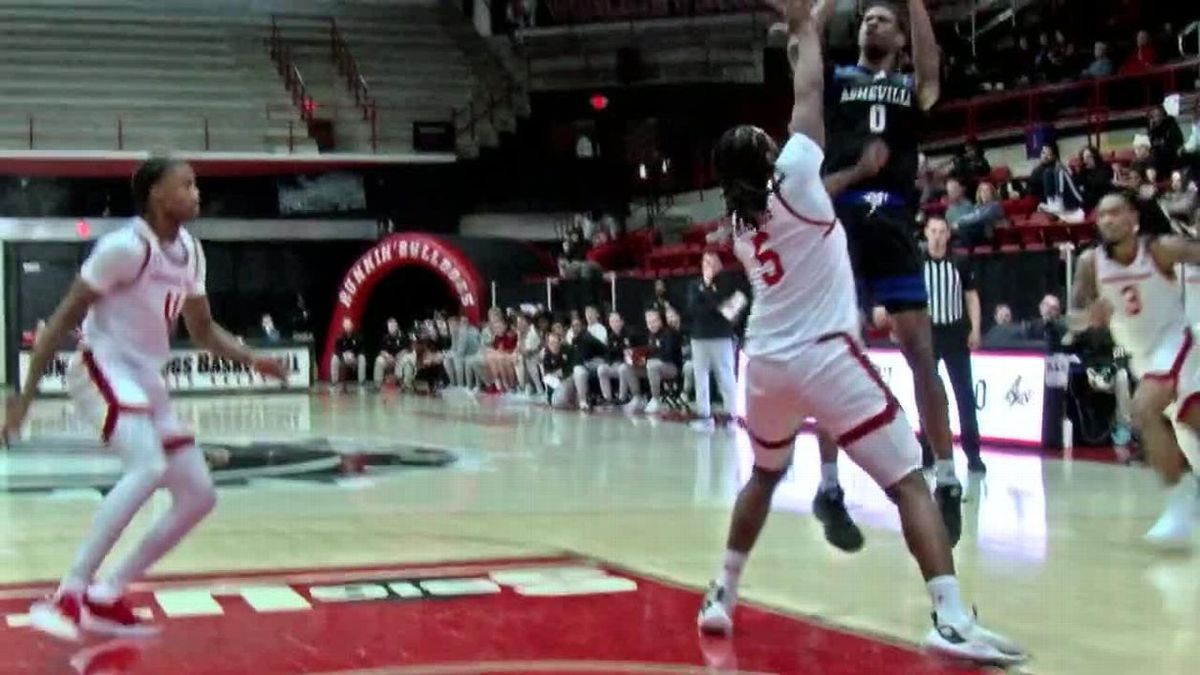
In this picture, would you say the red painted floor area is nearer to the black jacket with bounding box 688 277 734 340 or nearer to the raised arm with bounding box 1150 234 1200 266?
the raised arm with bounding box 1150 234 1200 266

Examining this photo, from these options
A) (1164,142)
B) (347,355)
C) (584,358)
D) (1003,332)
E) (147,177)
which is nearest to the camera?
(147,177)

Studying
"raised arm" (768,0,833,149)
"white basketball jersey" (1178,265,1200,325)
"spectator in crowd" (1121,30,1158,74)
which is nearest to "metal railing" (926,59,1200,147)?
"spectator in crowd" (1121,30,1158,74)

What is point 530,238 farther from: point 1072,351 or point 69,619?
point 69,619

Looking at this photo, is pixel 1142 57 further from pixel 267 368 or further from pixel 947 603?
pixel 947 603

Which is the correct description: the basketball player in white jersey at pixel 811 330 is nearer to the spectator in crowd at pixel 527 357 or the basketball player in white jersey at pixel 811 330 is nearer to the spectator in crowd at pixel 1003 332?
the spectator in crowd at pixel 1003 332

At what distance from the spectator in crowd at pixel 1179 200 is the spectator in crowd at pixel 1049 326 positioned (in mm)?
1182

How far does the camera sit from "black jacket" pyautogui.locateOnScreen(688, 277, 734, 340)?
1518 centimetres

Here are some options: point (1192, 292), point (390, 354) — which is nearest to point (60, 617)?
point (1192, 292)

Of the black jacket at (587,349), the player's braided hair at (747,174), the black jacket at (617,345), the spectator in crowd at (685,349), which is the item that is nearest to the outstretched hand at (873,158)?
the player's braided hair at (747,174)

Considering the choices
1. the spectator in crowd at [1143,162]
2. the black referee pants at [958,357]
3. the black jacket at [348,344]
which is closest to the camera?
the black referee pants at [958,357]

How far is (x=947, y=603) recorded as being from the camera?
4637mm

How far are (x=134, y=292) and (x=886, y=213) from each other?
2.72 m

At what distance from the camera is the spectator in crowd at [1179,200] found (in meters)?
10.2

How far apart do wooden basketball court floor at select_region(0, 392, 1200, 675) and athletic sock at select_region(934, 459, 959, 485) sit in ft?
1.39
